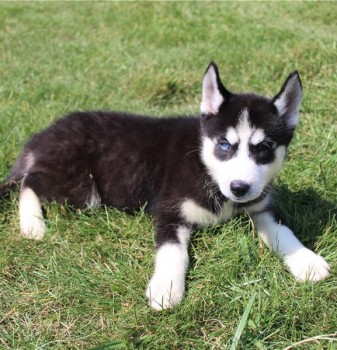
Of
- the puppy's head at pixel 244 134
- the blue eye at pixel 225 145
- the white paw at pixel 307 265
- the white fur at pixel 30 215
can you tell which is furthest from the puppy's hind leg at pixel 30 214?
the white paw at pixel 307 265

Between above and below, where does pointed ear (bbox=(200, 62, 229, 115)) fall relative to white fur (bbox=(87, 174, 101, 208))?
above

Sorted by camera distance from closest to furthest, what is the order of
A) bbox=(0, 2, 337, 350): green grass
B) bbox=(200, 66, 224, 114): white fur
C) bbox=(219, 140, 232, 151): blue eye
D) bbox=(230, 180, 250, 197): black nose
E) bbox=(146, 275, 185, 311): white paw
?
bbox=(0, 2, 337, 350): green grass → bbox=(146, 275, 185, 311): white paw → bbox=(230, 180, 250, 197): black nose → bbox=(219, 140, 232, 151): blue eye → bbox=(200, 66, 224, 114): white fur

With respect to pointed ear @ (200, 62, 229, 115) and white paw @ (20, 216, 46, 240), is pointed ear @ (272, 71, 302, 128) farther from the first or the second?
white paw @ (20, 216, 46, 240)

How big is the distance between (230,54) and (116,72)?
167 centimetres

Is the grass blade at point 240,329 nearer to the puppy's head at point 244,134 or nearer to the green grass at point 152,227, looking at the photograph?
the green grass at point 152,227

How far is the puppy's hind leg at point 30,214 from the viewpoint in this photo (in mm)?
4242

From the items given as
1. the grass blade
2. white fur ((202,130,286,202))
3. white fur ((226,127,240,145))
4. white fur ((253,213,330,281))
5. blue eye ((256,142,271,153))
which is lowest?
white fur ((253,213,330,281))

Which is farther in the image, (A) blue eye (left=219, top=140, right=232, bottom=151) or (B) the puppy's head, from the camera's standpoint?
(A) blue eye (left=219, top=140, right=232, bottom=151)

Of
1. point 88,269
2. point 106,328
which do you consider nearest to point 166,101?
point 88,269

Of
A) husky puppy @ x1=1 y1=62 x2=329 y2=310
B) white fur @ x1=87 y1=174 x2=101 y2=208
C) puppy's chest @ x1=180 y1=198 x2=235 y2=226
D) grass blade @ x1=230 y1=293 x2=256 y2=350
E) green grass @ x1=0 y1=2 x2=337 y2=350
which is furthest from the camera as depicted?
white fur @ x1=87 y1=174 x2=101 y2=208

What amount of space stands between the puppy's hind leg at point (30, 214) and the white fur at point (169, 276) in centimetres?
106

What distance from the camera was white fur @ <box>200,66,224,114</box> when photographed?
13.1ft

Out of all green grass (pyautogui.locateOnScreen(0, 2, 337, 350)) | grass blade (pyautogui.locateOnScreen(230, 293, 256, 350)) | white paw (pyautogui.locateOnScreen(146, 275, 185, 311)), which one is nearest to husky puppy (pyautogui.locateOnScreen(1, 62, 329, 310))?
white paw (pyautogui.locateOnScreen(146, 275, 185, 311))

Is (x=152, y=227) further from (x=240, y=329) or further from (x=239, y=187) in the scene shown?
(x=240, y=329)
